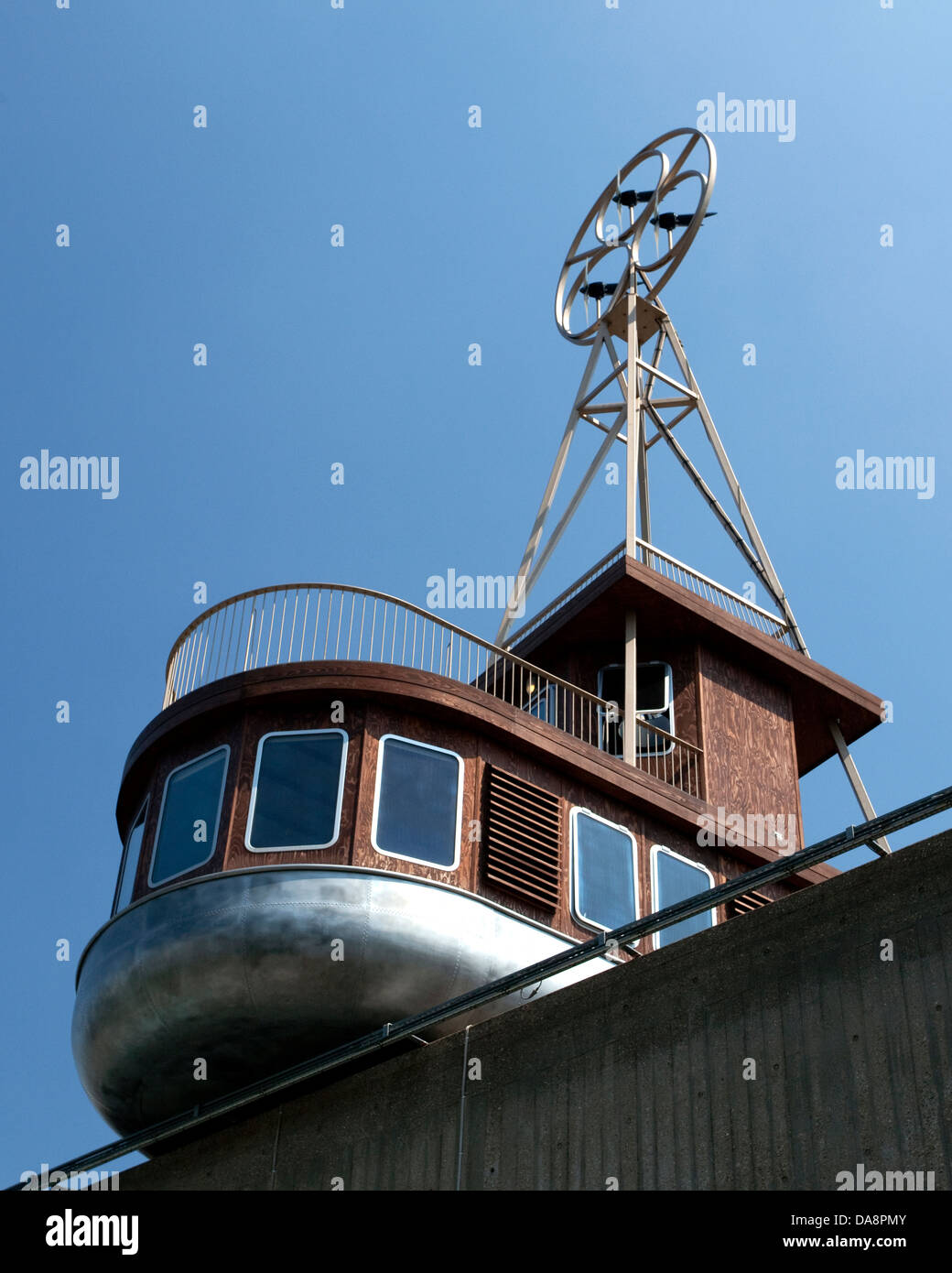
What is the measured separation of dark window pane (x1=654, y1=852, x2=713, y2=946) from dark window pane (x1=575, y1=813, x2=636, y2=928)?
1.51 ft

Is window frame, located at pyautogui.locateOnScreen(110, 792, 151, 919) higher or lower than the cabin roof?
lower

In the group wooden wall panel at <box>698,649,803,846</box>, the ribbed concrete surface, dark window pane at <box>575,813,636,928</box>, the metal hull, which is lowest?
the ribbed concrete surface

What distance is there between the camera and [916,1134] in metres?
9.97

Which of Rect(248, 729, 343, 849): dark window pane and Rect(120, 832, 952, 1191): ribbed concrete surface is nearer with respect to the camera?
Rect(120, 832, 952, 1191): ribbed concrete surface

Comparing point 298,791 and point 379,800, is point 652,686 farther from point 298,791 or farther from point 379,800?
point 298,791

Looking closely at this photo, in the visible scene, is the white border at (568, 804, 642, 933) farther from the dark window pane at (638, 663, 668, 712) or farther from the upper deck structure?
the dark window pane at (638, 663, 668, 712)

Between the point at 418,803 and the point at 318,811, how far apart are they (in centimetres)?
113

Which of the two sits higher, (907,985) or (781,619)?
Answer: (781,619)

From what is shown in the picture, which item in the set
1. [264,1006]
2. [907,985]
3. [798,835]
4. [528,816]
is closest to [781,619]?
[798,835]

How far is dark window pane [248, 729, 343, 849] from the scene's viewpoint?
16422 millimetres

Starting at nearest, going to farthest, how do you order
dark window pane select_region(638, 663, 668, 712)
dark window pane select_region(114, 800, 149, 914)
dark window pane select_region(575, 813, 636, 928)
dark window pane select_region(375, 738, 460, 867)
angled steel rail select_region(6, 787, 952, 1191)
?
1. angled steel rail select_region(6, 787, 952, 1191)
2. dark window pane select_region(375, 738, 460, 867)
3. dark window pane select_region(114, 800, 149, 914)
4. dark window pane select_region(575, 813, 636, 928)
5. dark window pane select_region(638, 663, 668, 712)

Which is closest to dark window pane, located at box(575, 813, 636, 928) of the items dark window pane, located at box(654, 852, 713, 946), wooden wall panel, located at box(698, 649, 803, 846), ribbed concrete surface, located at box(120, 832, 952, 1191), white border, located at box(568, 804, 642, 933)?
white border, located at box(568, 804, 642, 933)
